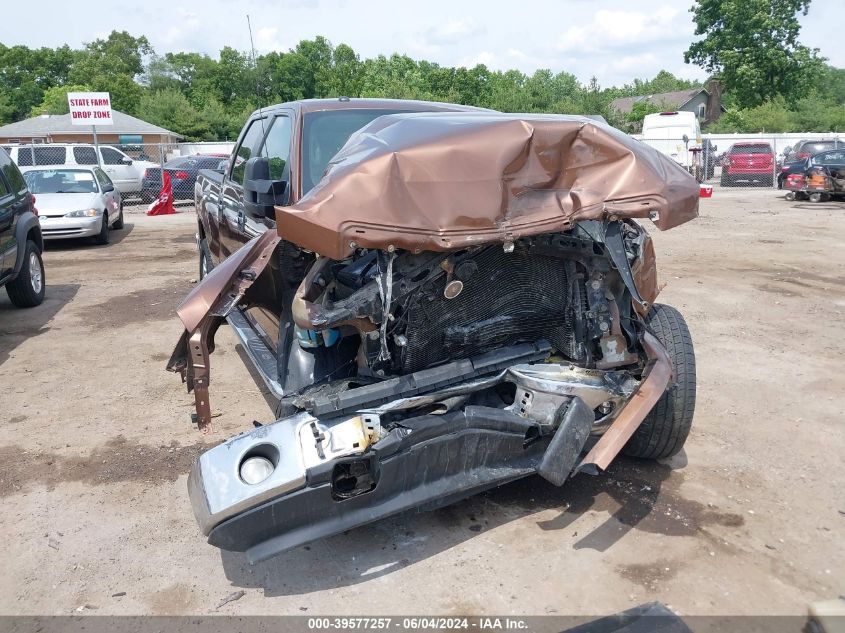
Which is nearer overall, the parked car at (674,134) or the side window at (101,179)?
the side window at (101,179)

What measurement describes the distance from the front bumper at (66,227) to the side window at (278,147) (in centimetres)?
843

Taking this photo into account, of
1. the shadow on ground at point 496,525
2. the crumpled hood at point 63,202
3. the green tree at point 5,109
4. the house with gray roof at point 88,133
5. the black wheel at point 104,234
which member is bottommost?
the shadow on ground at point 496,525

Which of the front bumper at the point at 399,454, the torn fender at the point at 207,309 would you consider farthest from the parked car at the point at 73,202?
the front bumper at the point at 399,454

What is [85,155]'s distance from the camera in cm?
1920

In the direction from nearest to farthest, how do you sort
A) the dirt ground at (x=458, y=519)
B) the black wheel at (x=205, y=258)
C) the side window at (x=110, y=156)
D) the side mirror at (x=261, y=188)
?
1. the dirt ground at (x=458, y=519)
2. the side mirror at (x=261, y=188)
3. the black wheel at (x=205, y=258)
4. the side window at (x=110, y=156)

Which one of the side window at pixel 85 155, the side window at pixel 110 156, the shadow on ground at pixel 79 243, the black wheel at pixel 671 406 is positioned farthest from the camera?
the side window at pixel 110 156

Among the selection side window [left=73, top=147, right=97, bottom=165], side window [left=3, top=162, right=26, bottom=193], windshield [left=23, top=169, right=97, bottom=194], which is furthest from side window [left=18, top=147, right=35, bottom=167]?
side window [left=3, top=162, right=26, bottom=193]

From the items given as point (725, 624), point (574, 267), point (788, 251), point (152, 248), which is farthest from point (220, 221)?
point (788, 251)

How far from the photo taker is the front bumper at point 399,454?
8.86 ft

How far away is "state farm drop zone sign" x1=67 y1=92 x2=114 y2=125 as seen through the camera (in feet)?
65.1

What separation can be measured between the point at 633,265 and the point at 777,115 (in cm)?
4396

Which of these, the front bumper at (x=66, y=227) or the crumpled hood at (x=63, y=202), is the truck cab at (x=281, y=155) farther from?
the crumpled hood at (x=63, y=202)

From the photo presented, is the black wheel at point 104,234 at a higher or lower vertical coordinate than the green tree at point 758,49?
lower

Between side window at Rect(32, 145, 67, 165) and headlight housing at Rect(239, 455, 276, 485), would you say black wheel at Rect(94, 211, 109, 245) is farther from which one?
headlight housing at Rect(239, 455, 276, 485)
